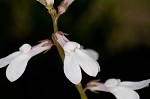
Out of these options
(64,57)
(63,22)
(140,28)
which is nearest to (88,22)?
(63,22)

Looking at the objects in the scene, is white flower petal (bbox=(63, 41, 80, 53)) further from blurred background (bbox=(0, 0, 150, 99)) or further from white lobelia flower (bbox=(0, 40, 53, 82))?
blurred background (bbox=(0, 0, 150, 99))

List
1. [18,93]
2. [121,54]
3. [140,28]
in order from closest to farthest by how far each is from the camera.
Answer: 1. [18,93]
2. [121,54]
3. [140,28]

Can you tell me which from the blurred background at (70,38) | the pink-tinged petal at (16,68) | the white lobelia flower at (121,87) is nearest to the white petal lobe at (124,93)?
the white lobelia flower at (121,87)

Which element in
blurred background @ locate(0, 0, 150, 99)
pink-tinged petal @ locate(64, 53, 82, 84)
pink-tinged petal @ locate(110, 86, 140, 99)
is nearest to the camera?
pink-tinged petal @ locate(64, 53, 82, 84)

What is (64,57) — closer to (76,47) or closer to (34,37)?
(76,47)

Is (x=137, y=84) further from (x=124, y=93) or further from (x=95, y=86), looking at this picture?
(x=95, y=86)

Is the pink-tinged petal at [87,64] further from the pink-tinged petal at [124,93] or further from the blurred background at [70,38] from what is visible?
the blurred background at [70,38]

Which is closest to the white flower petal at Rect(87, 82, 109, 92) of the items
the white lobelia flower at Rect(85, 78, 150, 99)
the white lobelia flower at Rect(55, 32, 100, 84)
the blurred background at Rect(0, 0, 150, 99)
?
the white lobelia flower at Rect(85, 78, 150, 99)
